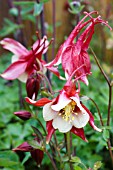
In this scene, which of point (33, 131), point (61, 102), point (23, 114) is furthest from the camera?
point (33, 131)

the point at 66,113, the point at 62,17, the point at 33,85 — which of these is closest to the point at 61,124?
the point at 66,113

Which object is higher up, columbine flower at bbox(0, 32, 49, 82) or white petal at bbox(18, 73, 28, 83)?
columbine flower at bbox(0, 32, 49, 82)

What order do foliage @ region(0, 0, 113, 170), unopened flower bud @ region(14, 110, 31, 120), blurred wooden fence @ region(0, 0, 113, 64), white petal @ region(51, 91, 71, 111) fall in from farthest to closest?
blurred wooden fence @ region(0, 0, 113, 64) → foliage @ region(0, 0, 113, 170) → unopened flower bud @ region(14, 110, 31, 120) → white petal @ region(51, 91, 71, 111)

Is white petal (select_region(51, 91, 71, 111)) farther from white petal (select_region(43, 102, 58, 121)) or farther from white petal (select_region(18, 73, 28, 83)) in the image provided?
white petal (select_region(18, 73, 28, 83))

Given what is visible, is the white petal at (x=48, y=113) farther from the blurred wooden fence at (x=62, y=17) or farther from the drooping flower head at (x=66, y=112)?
the blurred wooden fence at (x=62, y=17)

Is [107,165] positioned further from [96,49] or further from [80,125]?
[96,49]

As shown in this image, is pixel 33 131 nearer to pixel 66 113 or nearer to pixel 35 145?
pixel 35 145

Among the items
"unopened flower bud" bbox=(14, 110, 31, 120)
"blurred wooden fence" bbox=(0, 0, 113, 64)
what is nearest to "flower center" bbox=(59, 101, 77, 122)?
"unopened flower bud" bbox=(14, 110, 31, 120)
